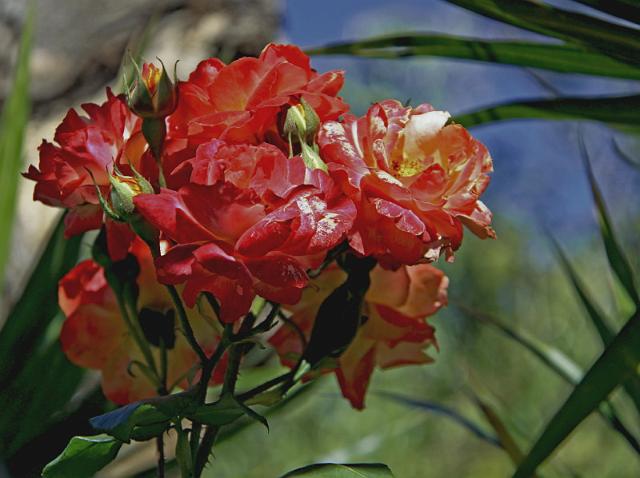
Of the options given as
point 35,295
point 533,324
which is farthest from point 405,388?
point 35,295

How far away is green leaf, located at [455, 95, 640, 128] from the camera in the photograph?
790mm

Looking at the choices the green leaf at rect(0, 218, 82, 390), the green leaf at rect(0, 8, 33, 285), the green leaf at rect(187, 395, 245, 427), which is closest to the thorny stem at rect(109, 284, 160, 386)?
the green leaf at rect(187, 395, 245, 427)

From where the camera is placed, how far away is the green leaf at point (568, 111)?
790 mm

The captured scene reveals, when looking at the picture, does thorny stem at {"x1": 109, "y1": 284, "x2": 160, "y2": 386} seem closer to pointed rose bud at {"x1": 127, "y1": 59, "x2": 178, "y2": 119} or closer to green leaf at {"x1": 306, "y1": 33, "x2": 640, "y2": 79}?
pointed rose bud at {"x1": 127, "y1": 59, "x2": 178, "y2": 119}

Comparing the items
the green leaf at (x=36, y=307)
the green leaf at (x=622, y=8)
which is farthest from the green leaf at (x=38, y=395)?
the green leaf at (x=622, y=8)

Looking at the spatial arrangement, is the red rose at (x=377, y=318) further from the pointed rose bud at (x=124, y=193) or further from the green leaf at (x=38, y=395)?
the green leaf at (x=38, y=395)

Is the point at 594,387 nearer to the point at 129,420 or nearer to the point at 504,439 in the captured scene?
the point at 129,420

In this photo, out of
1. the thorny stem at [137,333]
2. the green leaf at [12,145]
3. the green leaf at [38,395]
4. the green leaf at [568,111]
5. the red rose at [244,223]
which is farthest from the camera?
the green leaf at [12,145]

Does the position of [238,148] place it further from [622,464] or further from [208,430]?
[622,464]

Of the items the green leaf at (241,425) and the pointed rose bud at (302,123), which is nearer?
the pointed rose bud at (302,123)

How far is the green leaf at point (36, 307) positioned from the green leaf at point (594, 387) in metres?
0.56

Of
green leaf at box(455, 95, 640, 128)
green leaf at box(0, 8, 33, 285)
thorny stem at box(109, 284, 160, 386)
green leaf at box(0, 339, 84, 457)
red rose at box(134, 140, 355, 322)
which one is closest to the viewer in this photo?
red rose at box(134, 140, 355, 322)

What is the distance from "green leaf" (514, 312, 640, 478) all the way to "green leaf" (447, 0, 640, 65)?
0.74 ft

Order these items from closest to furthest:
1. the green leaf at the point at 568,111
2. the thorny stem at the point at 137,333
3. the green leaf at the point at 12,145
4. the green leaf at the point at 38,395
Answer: the thorny stem at the point at 137,333 < the green leaf at the point at 568,111 < the green leaf at the point at 38,395 < the green leaf at the point at 12,145
